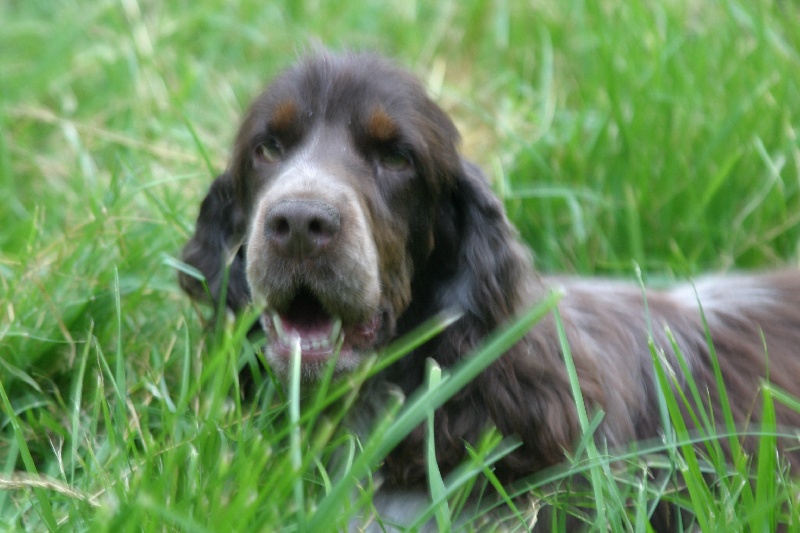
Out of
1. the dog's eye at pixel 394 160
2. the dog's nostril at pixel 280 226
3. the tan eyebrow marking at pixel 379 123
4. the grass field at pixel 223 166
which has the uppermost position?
the tan eyebrow marking at pixel 379 123

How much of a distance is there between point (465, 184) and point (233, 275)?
2.68ft

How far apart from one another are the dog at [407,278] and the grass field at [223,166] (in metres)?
0.20

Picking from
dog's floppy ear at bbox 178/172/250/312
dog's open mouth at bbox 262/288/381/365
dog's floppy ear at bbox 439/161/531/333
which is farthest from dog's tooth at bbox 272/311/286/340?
dog's floppy ear at bbox 439/161/531/333

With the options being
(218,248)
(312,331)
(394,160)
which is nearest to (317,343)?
(312,331)

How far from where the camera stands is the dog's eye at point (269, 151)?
334 centimetres

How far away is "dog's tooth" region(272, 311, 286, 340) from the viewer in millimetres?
2969

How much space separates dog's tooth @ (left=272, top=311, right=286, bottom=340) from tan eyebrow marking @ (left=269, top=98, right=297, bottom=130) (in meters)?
0.60

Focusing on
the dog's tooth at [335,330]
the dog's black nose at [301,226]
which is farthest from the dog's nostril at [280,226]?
the dog's tooth at [335,330]

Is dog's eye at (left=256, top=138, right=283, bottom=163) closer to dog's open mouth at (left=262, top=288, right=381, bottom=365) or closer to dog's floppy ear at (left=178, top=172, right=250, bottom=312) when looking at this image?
dog's floppy ear at (left=178, top=172, right=250, bottom=312)

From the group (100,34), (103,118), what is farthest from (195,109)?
(100,34)

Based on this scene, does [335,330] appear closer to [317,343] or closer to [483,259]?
[317,343]

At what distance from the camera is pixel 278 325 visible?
297 cm

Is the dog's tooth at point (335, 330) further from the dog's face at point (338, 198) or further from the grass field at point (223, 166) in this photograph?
the grass field at point (223, 166)

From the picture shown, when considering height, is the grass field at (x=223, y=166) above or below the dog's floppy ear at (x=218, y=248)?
below
